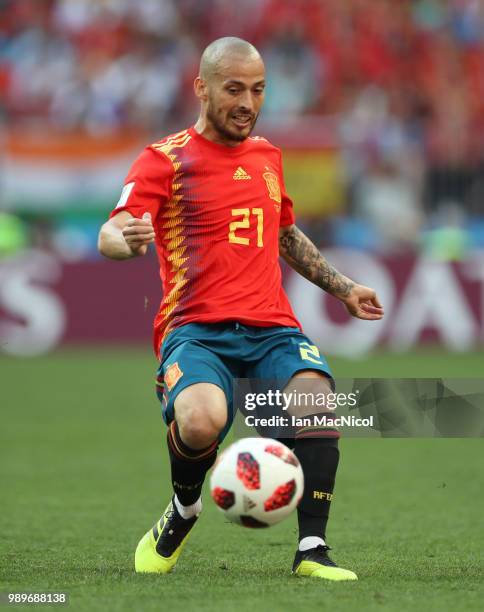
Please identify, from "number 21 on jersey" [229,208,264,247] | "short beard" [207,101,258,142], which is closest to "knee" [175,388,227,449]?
"number 21 on jersey" [229,208,264,247]

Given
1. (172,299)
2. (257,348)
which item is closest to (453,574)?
(257,348)

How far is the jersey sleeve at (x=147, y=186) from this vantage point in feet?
16.0

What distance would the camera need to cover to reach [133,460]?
881 centimetres

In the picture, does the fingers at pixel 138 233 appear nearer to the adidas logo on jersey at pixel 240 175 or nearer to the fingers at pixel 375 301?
the adidas logo on jersey at pixel 240 175

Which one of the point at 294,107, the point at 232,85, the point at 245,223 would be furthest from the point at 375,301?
the point at 294,107

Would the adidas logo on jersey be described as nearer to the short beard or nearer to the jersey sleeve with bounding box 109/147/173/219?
the short beard

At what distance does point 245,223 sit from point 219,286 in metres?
0.28

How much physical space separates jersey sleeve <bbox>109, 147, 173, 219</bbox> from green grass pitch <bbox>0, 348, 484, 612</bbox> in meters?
1.41

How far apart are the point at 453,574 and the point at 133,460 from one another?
A: 4219 millimetres

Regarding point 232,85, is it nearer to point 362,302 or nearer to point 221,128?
point 221,128

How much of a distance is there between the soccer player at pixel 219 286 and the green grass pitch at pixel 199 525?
0.98ft

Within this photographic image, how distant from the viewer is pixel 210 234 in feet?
16.6

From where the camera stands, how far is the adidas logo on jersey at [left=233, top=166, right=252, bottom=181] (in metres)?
5.16

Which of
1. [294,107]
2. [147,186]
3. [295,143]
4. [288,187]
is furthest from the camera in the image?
[294,107]
